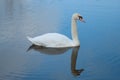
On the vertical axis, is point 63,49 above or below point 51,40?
below

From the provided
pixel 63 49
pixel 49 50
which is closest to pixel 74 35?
pixel 63 49

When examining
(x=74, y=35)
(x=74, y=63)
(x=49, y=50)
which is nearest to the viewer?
(x=74, y=63)

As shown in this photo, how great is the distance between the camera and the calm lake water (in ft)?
12.1

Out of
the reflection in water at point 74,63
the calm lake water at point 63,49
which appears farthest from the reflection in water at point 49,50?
the reflection in water at point 74,63

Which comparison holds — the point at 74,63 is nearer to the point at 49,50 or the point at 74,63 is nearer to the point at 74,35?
the point at 49,50

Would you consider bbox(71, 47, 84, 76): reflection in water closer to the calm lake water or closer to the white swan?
the calm lake water

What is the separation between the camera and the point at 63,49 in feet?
14.8

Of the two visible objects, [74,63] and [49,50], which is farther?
[49,50]

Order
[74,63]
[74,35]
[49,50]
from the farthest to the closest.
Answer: [74,35], [49,50], [74,63]

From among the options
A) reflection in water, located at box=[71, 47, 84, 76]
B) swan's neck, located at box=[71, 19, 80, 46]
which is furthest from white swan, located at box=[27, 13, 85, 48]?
reflection in water, located at box=[71, 47, 84, 76]

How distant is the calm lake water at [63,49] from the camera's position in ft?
12.1

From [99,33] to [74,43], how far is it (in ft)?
2.21

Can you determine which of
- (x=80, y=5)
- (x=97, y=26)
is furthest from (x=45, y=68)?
(x=80, y=5)

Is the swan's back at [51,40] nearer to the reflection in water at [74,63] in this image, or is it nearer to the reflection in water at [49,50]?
the reflection in water at [49,50]
